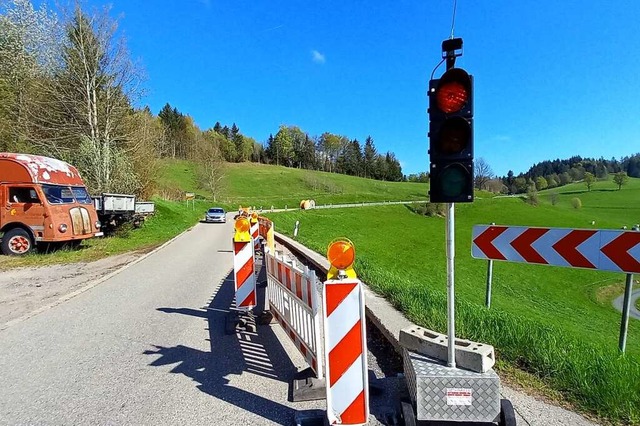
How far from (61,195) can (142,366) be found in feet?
41.3

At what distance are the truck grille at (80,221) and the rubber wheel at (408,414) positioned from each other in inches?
573

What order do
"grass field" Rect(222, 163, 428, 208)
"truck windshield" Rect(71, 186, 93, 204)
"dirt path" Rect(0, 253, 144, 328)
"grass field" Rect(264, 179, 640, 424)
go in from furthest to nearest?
1. "grass field" Rect(222, 163, 428, 208)
2. "truck windshield" Rect(71, 186, 93, 204)
3. "dirt path" Rect(0, 253, 144, 328)
4. "grass field" Rect(264, 179, 640, 424)

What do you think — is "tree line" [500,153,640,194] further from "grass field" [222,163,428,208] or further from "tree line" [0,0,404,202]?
"tree line" [0,0,404,202]

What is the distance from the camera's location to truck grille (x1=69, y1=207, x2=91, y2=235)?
13.8 meters

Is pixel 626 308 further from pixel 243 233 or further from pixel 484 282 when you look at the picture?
pixel 484 282

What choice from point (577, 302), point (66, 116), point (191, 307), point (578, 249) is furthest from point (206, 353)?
point (66, 116)

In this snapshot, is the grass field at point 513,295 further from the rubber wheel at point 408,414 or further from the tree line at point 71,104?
the tree line at point 71,104

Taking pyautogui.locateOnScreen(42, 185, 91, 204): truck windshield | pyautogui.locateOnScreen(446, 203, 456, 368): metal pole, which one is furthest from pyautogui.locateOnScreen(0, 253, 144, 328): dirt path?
pyautogui.locateOnScreen(446, 203, 456, 368): metal pole

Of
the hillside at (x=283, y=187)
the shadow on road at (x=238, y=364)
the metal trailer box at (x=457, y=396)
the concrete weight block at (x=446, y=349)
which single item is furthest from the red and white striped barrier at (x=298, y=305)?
the hillside at (x=283, y=187)

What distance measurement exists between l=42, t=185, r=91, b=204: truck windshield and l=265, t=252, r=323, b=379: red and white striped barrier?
1206 centimetres

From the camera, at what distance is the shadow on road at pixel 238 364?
3.46 m

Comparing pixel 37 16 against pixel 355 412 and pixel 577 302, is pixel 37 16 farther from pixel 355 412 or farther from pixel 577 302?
pixel 577 302

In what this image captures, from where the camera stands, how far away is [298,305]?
4.22 metres

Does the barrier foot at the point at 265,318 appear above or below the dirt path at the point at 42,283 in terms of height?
above
